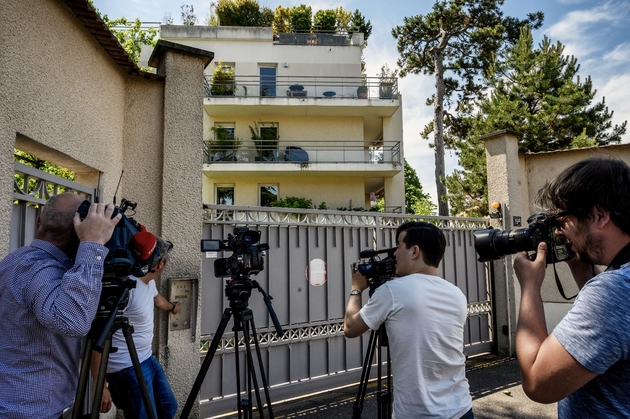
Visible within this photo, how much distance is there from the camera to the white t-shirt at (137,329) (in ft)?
9.01

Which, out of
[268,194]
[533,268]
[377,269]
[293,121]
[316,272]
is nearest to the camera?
[533,268]

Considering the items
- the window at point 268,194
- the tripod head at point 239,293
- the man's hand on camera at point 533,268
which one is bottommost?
the tripod head at point 239,293

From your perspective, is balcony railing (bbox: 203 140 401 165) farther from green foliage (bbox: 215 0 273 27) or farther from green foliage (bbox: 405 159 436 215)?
green foliage (bbox: 405 159 436 215)

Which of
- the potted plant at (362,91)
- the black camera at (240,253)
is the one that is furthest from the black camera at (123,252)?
the potted plant at (362,91)

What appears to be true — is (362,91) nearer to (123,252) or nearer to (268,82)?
(268,82)

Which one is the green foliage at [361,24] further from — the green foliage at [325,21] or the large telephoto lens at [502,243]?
the large telephoto lens at [502,243]

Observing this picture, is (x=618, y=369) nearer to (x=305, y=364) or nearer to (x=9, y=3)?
(x=9, y=3)

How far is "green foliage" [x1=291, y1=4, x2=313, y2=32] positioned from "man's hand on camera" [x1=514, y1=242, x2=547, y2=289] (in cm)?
2225

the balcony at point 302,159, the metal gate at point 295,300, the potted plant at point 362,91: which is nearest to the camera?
the metal gate at point 295,300

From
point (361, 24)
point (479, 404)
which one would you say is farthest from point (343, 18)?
point (479, 404)

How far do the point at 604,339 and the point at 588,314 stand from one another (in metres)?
0.07

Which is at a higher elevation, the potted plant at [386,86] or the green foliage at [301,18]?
the green foliage at [301,18]

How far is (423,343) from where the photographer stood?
6.63 feet

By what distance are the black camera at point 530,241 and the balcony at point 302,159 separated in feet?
48.9
